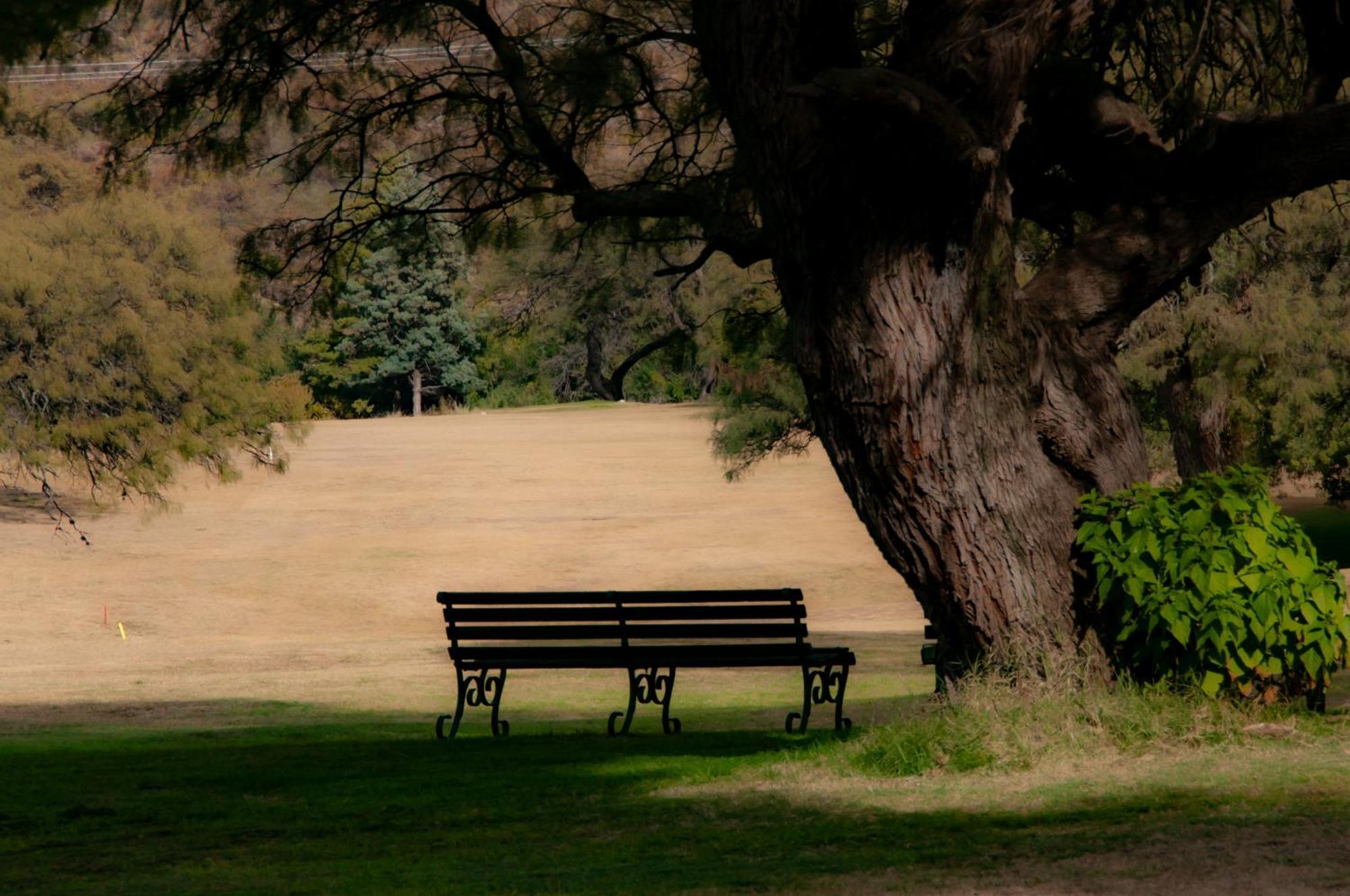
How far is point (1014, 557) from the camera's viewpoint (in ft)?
24.9

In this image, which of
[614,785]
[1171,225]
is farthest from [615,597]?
[1171,225]

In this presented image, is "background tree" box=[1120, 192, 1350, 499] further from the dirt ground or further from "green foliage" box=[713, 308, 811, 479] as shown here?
"green foliage" box=[713, 308, 811, 479]

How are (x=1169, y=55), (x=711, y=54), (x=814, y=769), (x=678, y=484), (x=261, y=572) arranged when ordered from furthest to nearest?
(x=678, y=484), (x=261, y=572), (x=1169, y=55), (x=711, y=54), (x=814, y=769)

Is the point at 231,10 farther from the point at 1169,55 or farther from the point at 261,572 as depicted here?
the point at 261,572

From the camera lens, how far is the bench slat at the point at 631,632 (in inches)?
414

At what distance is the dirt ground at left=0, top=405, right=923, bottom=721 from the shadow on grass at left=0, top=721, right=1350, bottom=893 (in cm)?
680

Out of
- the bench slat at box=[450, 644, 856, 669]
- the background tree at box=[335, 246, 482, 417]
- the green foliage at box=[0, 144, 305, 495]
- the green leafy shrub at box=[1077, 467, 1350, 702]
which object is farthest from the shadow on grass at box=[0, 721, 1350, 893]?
the background tree at box=[335, 246, 482, 417]

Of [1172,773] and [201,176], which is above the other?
A: [201,176]

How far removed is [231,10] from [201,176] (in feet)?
9.61

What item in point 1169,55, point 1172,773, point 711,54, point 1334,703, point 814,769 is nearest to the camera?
point 1172,773

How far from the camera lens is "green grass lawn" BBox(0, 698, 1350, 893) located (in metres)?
5.15

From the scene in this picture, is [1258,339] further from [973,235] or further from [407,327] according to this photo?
[407,327]

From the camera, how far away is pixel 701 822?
6328 mm

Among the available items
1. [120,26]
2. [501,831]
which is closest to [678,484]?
[120,26]
